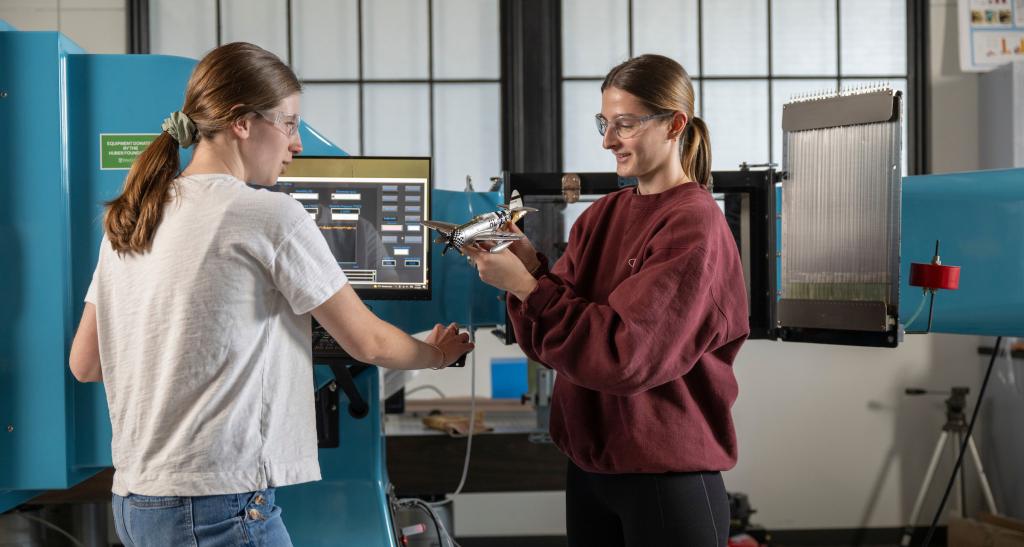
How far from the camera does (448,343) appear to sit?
1.29 metres

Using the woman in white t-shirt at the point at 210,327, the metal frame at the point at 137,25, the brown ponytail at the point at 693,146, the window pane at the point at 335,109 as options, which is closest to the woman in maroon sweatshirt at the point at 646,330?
the brown ponytail at the point at 693,146

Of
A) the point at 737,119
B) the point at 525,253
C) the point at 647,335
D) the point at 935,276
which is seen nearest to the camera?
the point at 647,335

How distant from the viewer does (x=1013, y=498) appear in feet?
11.8

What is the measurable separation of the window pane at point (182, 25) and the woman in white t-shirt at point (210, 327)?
294cm

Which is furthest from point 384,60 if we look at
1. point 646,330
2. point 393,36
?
point 646,330

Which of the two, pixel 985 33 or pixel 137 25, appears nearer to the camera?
pixel 137 25

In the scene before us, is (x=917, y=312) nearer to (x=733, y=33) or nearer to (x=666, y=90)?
(x=666, y=90)

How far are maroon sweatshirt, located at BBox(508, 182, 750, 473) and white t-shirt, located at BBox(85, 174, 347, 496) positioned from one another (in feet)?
1.08

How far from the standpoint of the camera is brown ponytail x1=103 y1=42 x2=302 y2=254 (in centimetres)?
97

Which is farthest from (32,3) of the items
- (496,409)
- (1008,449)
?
(1008,449)

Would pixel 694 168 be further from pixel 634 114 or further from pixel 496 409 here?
pixel 496 409

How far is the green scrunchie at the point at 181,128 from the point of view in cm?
102

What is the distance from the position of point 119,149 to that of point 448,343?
2.42 ft

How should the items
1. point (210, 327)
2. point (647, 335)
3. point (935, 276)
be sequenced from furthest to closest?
point (935, 276)
point (647, 335)
point (210, 327)
